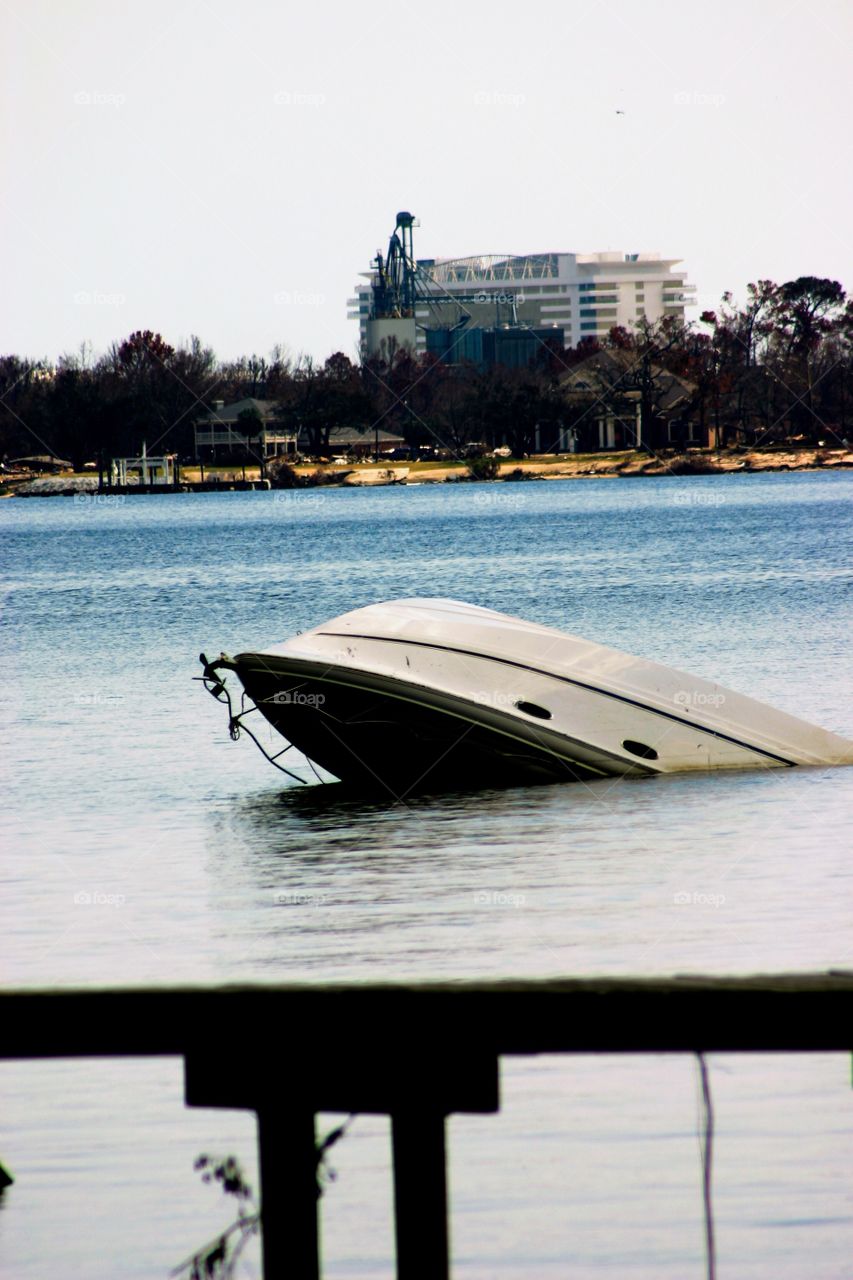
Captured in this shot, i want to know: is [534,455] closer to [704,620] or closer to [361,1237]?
[704,620]

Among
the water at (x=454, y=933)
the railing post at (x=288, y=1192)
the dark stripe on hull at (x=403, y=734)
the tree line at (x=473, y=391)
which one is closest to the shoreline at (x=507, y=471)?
the tree line at (x=473, y=391)

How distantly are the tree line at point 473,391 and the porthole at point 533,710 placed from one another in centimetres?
13167

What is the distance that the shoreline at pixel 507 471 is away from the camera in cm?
16388

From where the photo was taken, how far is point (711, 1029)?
12.2ft

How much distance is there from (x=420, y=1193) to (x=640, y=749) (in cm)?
1504

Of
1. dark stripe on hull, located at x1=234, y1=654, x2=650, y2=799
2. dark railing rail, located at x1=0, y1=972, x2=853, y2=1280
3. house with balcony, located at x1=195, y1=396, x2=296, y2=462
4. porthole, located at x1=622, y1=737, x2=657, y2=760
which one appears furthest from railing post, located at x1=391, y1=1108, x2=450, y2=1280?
house with balcony, located at x1=195, y1=396, x2=296, y2=462

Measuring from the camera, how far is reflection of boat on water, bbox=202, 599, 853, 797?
58.1 feet

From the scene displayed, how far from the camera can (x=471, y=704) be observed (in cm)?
1769

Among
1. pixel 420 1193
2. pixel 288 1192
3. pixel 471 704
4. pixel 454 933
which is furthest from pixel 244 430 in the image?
pixel 420 1193

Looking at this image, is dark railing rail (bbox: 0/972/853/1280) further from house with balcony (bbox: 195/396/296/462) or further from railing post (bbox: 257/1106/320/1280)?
house with balcony (bbox: 195/396/296/462)

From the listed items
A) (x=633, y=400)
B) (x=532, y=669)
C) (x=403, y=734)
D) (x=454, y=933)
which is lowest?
(x=454, y=933)

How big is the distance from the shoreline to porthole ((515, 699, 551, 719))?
144767mm

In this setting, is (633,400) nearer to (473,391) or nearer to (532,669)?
(473,391)

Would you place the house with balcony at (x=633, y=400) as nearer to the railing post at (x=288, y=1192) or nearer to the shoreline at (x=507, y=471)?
the shoreline at (x=507, y=471)
